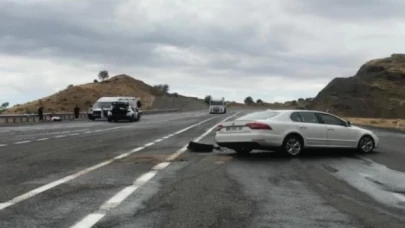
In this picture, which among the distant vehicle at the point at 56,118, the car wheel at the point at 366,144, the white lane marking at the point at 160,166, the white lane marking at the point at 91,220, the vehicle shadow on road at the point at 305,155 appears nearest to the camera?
the white lane marking at the point at 91,220

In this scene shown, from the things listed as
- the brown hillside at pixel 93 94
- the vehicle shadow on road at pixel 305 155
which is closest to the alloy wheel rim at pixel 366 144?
the vehicle shadow on road at pixel 305 155

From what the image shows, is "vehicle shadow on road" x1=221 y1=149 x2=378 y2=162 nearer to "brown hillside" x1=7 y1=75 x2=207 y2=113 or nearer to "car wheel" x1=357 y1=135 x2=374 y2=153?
"car wheel" x1=357 y1=135 x2=374 y2=153

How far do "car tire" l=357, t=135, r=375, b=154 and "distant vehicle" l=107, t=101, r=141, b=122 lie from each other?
115 feet

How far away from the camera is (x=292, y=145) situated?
17812mm

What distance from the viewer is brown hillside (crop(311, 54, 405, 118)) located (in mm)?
92131

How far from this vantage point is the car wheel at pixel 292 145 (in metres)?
17.7

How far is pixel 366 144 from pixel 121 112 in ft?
116

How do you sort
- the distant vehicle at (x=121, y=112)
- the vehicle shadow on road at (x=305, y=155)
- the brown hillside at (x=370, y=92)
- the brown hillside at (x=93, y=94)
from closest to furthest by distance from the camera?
the vehicle shadow on road at (x=305, y=155), the distant vehicle at (x=121, y=112), the brown hillside at (x=370, y=92), the brown hillside at (x=93, y=94)

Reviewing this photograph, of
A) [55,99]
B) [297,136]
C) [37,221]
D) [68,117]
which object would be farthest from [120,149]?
[55,99]

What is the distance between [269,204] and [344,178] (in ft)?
13.3

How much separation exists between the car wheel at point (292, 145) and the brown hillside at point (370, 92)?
71.0 metres

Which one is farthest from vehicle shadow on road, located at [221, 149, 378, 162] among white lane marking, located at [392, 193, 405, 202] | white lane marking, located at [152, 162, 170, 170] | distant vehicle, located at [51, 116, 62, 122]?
distant vehicle, located at [51, 116, 62, 122]

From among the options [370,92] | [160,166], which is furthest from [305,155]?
[370,92]

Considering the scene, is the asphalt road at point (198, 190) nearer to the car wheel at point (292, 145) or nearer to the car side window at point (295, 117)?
the car wheel at point (292, 145)
